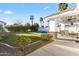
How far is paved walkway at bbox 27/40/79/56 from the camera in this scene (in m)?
2.49

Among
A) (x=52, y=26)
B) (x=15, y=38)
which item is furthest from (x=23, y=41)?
(x=52, y=26)

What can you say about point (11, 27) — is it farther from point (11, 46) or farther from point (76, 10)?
point (76, 10)

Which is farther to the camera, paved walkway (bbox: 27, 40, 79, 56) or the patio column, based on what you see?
the patio column

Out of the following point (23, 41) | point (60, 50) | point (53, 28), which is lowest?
point (60, 50)

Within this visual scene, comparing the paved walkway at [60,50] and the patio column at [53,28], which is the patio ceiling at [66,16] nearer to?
the patio column at [53,28]

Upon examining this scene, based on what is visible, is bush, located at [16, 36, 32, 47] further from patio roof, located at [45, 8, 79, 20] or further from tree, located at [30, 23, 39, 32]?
patio roof, located at [45, 8, 79, 20]

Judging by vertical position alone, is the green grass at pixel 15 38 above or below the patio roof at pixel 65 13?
below

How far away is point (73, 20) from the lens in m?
2.55

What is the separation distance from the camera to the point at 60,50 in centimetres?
252

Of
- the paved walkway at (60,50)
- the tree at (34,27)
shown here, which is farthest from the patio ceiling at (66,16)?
the paved walkway at (60,50)

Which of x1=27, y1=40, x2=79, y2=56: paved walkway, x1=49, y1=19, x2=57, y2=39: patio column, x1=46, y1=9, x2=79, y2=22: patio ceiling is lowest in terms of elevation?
x1=27, y1=40, x2=79, y2=56: paved walkway

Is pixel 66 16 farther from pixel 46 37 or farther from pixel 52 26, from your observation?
pixel 46 37

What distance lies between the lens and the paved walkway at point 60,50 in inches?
98.2

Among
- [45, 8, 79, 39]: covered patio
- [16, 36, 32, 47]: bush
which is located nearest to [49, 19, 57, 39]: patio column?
[45, 8, 79, 39]: covered patio
